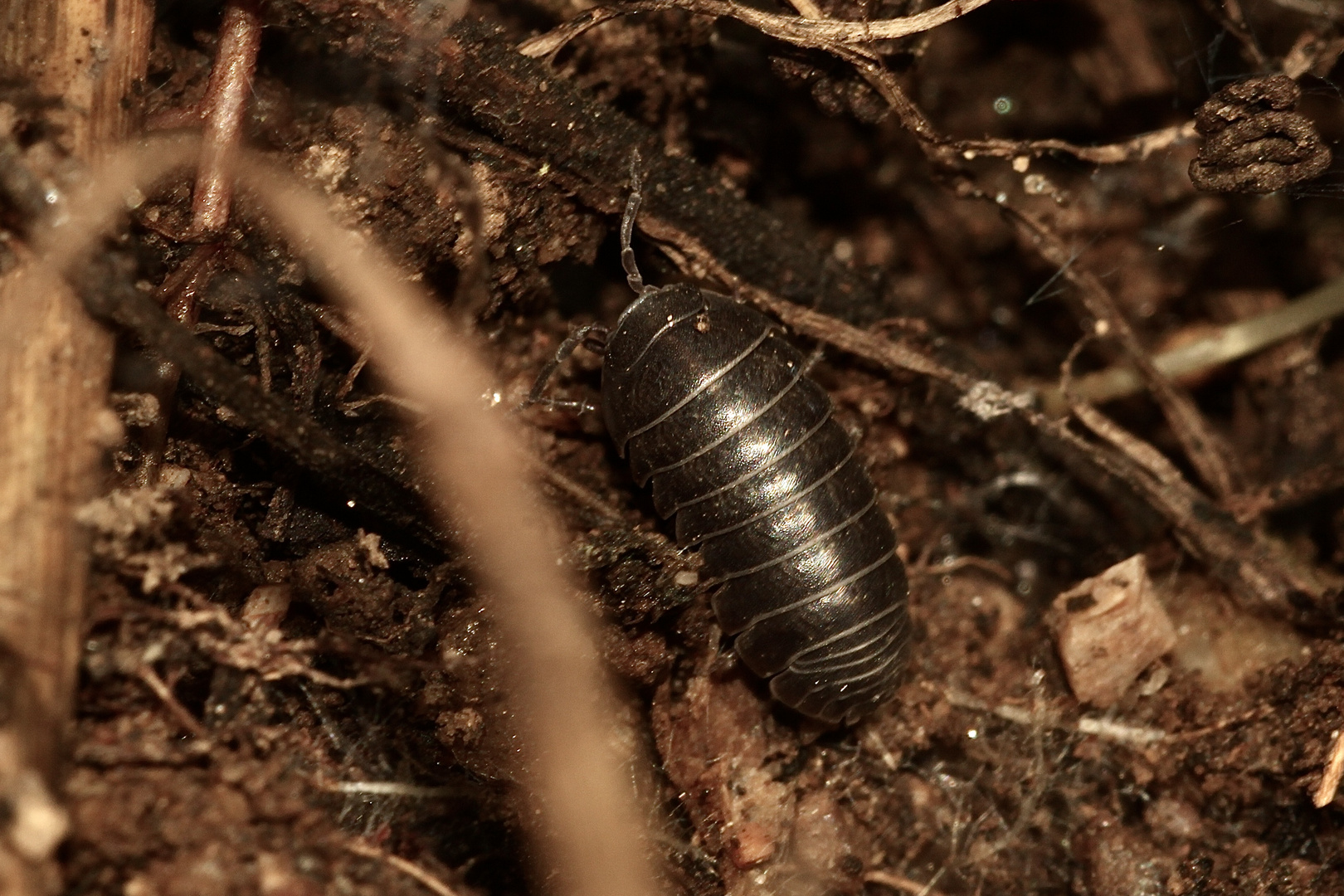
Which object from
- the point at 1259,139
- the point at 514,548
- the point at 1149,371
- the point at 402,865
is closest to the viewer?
the point at 402,865

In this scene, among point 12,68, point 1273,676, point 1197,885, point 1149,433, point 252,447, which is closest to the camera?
point 12,68

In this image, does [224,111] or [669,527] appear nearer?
[224,111]

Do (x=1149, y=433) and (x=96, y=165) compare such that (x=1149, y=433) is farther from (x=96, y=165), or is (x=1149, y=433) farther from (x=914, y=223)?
(x=96, y=165)

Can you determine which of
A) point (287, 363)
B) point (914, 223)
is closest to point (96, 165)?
point (287, 363)

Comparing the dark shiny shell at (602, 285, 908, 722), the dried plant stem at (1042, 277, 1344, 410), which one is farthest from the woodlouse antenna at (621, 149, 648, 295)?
the dried plant stem at (1042, 277, 1344, 410)

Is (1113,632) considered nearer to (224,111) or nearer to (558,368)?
(558,368)

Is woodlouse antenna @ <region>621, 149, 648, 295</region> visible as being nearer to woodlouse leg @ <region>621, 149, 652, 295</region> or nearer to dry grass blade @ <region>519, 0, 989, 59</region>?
woodlouse leg @ <region>621, 149, 652, 295</region>

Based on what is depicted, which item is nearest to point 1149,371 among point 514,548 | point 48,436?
point 514,548
